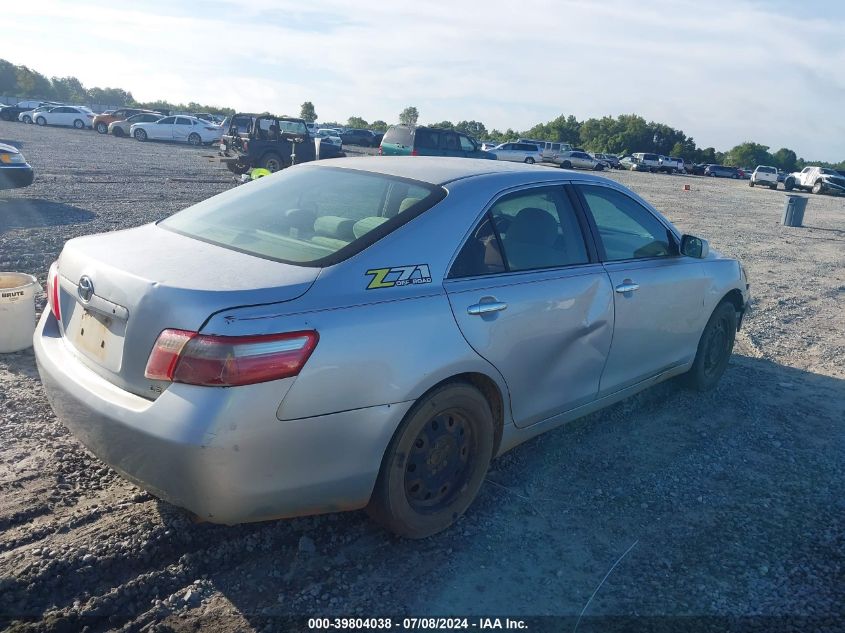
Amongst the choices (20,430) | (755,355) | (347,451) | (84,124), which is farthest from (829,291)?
(84,124)

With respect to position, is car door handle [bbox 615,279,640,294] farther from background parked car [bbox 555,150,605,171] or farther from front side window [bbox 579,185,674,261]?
background parked car [bbox 555,150,605,171]

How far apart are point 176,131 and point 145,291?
38715 mm

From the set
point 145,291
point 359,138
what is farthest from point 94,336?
point 359,138

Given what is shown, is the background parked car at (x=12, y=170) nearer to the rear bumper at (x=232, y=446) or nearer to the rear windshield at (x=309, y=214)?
the rear windshield at (x=309, y=214)

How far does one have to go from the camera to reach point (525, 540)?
3.36m

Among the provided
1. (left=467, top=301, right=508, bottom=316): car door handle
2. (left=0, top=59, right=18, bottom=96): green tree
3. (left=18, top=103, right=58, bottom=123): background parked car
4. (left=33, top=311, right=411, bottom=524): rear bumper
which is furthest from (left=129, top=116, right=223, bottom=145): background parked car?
(left=0, top=59, right=18, bottom=96): green tree

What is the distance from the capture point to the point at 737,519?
3682 mm

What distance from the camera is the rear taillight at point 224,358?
2.51 meters

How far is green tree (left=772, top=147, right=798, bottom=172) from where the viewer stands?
3288 inches

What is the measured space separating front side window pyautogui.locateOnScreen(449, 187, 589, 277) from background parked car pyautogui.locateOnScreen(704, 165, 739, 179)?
62877 mm

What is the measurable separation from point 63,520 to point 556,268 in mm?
2684

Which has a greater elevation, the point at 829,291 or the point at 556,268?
the point at 556,268

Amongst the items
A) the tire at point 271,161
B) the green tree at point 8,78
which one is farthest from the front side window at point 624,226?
the green tree at point 8,78

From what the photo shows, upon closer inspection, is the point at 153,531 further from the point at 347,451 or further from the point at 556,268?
the point at 556,268
